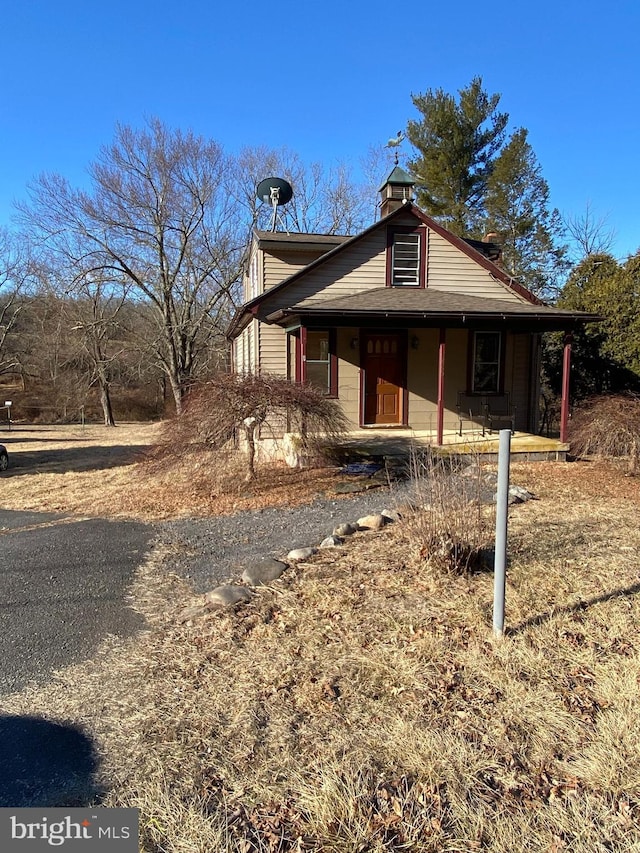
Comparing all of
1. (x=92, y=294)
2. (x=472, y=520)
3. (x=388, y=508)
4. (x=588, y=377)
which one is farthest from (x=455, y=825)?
(x=92, y=294)

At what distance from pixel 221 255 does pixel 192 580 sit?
24703 millimetres

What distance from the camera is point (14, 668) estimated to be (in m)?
3.42

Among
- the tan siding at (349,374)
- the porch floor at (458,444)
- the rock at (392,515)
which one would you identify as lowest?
the rock at (392,515)

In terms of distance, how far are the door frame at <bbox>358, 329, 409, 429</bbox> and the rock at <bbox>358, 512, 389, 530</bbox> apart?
627 centimetres

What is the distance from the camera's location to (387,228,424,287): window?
12594mm

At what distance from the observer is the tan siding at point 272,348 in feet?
40.8

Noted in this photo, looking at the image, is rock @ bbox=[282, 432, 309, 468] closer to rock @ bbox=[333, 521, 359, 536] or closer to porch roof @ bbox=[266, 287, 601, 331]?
porch roof @ bbox=[266, 287, 601, 331]

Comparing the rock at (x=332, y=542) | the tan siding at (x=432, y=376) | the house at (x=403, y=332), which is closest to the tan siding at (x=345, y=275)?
the house at (x=403, y=332)

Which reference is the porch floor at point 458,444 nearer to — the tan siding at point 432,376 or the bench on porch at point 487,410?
the tan siding at point 432,376

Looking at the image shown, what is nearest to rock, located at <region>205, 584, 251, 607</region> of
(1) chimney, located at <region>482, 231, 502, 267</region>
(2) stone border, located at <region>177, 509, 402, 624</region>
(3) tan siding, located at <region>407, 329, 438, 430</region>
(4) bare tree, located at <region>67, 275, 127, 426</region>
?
(2) stone border, located at <region>177, 509, 402, 624</region>

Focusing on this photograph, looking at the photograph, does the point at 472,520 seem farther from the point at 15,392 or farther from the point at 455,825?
the point at 15,392

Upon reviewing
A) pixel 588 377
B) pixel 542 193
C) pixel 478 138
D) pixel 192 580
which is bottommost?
pixel 192 580

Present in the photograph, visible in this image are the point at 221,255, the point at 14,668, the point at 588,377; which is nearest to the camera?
the point at 14,668

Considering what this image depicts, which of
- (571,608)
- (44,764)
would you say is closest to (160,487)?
(44,764)
